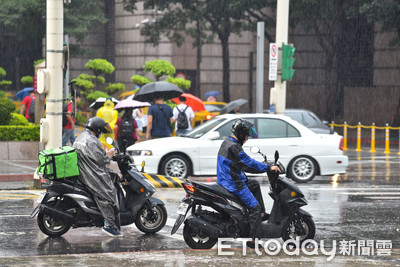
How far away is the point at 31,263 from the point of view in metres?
7.91

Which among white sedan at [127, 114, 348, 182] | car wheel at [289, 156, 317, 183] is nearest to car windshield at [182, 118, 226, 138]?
white sedan at [127, 114, 348, 182]

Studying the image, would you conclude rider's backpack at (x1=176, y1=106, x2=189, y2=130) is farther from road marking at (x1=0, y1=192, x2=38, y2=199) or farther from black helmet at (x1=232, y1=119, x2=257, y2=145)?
black helmet at (x1=232, y1=119, x2=257, y2=145)

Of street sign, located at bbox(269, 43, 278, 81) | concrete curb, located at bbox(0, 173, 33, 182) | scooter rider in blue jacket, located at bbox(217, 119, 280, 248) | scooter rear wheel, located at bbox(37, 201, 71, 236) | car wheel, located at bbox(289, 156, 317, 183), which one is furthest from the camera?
street sign, located at bbox(269, 43, 278, 81)

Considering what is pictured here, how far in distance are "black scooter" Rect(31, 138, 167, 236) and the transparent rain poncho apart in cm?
13

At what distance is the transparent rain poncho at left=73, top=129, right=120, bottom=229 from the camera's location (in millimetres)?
9594

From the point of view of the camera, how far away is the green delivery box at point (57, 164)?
371 inches

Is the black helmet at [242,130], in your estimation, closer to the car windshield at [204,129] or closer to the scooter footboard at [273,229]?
the scooter footboard at [273,229]

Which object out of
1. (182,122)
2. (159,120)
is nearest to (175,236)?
(159,120)

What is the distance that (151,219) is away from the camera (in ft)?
33.6

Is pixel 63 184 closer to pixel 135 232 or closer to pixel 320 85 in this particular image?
pixel 135 232

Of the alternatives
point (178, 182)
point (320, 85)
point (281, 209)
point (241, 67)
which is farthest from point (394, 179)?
point (241, 67)

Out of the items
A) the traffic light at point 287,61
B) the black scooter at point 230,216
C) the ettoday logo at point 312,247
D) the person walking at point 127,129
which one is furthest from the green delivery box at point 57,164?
the traffic light at point 287,61

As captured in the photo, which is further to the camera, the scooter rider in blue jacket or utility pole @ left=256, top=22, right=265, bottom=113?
utility pole @ left=256, top=22, right=265, bottom=113

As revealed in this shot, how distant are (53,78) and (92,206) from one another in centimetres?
536
